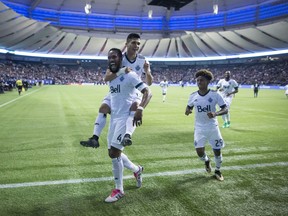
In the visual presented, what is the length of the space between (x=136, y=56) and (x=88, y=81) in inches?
3011

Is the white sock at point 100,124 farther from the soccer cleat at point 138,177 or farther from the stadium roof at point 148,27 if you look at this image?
the stadium roof at point 148,27

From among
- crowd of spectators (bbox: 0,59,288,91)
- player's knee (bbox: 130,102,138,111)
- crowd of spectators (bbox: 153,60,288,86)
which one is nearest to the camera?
player's knee (bbox: 130,102,138,111)

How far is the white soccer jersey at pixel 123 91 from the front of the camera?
4.41 m

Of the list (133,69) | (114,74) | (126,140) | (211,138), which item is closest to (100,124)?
(126,140)

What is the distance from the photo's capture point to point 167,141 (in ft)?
29.1

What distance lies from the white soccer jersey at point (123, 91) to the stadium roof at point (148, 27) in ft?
173

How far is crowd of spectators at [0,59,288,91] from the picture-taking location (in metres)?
63.6

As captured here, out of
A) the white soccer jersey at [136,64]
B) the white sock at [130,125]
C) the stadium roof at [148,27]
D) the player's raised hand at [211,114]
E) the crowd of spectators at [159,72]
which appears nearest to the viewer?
the white sock at [130,125]

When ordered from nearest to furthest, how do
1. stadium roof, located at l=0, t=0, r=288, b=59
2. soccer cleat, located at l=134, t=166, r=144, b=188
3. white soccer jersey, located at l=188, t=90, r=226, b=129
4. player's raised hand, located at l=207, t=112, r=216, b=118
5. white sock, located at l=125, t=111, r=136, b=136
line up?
white sock, located at l=125, t=111, r=136, b=136 < soccer cleat, located at l=134, t=166, r=144, b=188 < player's raised hand, located at l=207, t=112, r=216, b=118 < white soccer jersey, located at l=188, t=90, r=226, b=129 < stadium roof, located at l=0, t=0, r=288, b=59

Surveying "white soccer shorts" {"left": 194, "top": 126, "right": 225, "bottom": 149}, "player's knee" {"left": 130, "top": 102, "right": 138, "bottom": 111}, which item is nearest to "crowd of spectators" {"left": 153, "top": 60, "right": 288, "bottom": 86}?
"white soccer shorts" {"left": 194, "top": 126, "right": 225, "bottom": 149}

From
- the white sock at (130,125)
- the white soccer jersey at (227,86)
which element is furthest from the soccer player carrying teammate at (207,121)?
the white soccer jersey at (227,86)

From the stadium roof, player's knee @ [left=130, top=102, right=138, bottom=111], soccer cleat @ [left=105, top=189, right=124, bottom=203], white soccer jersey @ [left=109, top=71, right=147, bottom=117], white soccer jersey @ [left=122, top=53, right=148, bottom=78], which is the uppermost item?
the stadium roof

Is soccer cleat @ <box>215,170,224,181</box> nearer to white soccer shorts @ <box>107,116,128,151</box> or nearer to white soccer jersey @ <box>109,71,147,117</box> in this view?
white soccer shorts @ <box>107,116,128,151</box>

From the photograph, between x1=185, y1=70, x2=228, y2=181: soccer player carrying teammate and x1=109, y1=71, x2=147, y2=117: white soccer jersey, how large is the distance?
168cm
